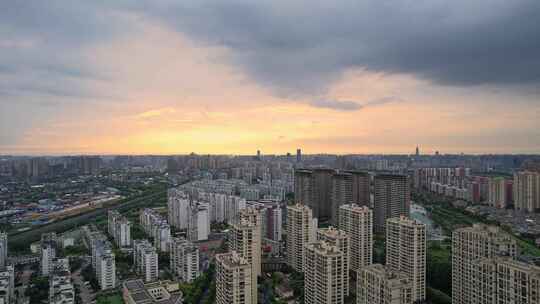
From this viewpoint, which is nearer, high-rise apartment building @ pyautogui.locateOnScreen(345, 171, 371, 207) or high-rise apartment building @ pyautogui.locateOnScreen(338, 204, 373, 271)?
high-rise apartment building @ pyautogui.locateOnScreen(338, 204, 373, 271)

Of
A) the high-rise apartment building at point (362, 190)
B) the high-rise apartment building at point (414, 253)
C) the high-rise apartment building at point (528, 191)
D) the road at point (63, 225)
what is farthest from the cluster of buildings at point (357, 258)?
the high-rise apartment building at point (528, 191)

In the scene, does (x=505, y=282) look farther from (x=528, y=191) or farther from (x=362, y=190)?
(x=528, y=191)

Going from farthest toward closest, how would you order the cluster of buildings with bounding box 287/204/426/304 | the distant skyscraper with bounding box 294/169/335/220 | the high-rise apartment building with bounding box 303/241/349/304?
the distant skyscraper with bounding box 294/169/335/220 → the high-rise apartment building with bounding box 303/241/349/304 → the cluster of buildings with bounding box 287/204/426/304

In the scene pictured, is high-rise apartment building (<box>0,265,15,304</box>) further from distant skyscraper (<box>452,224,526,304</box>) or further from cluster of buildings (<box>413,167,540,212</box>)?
cluster of buildings (<box>413,167,540,212</box>)

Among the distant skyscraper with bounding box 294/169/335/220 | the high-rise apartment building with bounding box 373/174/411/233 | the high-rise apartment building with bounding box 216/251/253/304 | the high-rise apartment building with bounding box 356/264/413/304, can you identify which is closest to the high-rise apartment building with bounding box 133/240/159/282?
the high-rise apartment building with bounding box 216/251/253/304

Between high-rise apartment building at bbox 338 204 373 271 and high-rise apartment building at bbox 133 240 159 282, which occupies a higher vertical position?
high-rise apartment building at bbox 338 204 373 271

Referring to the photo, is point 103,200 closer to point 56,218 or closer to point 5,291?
point 56,218
